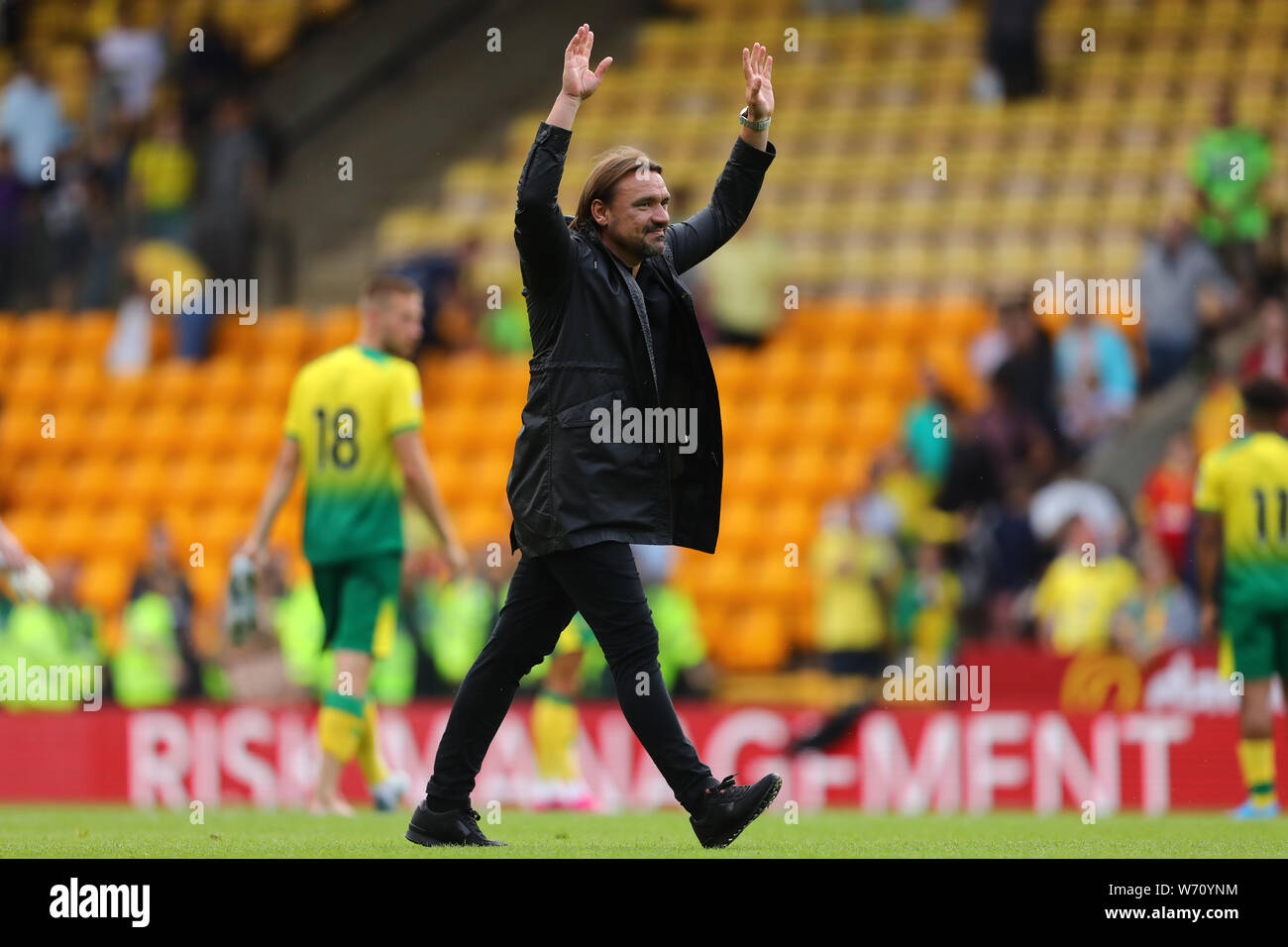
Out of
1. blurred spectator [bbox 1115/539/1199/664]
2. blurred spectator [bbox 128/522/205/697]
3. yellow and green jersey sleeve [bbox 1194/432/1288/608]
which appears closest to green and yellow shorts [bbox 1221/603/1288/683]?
yellow and green jersey sleeve [bbox 1194/432/1288/608]

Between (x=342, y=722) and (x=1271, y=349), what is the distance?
7332 millimetres

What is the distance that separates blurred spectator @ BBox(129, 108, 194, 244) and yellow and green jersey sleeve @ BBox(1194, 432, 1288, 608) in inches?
457

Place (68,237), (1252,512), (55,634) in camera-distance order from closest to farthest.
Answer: (1252,512), (55,634), (68,237)

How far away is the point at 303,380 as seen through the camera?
32.6 ft

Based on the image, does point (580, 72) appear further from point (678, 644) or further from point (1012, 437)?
point (1012, 437)

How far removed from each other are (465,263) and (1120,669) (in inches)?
282

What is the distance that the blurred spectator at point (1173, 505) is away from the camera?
14.2 m

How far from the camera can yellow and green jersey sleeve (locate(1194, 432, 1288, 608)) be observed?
1070cm

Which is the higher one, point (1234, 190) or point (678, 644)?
point (1234, 190)

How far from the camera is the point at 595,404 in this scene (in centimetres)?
680

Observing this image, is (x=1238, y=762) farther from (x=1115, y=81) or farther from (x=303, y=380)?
(x=1115, y=81)

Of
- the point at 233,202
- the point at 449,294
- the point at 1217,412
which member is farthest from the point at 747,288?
the point at 233,202

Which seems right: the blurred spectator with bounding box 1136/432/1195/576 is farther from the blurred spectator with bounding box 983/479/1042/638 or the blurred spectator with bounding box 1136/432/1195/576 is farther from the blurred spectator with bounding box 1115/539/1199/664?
the blurred spectator with bounding box 983/479/1042/638

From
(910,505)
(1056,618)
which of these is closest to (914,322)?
(910,505)
